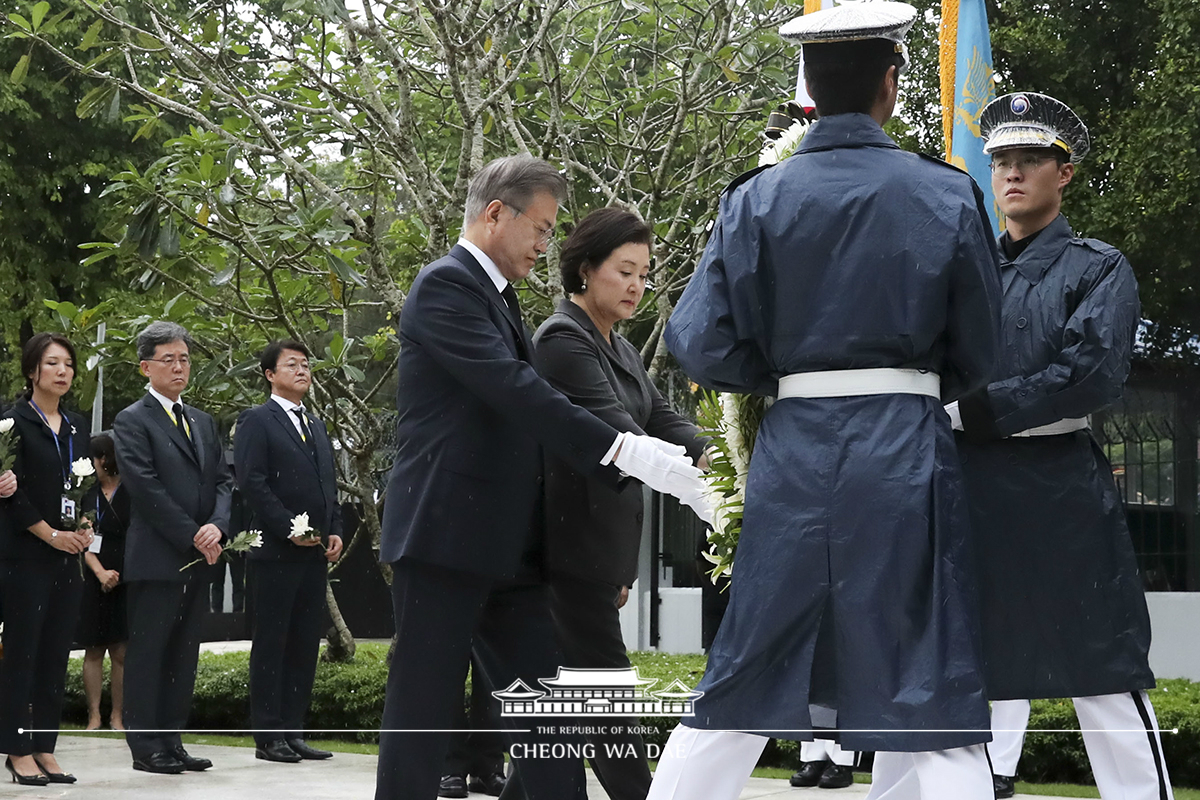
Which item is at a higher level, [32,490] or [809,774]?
[32,490]

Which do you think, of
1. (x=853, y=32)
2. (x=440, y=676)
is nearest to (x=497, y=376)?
(x=440, y=676)

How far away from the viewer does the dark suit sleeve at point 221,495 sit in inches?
273

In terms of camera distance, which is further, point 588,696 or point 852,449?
point 588,696

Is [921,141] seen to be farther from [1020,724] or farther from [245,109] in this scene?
[1020,724]

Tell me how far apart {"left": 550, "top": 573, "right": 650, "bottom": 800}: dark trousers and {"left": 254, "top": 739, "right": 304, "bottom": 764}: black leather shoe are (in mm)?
2925

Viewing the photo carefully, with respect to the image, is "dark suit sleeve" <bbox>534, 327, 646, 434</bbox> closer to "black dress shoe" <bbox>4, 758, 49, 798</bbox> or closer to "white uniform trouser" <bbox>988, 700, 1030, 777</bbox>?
"white uniform trouser" <bbox>988, 700, 1030, 777</bbox>

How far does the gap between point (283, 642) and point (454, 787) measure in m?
1.81

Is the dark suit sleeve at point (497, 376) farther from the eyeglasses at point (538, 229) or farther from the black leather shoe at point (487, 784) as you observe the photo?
the black leather shoe at point (487, 784)

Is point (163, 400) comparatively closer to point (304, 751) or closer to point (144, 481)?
point (144, 481)

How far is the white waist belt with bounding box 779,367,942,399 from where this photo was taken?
111 inches

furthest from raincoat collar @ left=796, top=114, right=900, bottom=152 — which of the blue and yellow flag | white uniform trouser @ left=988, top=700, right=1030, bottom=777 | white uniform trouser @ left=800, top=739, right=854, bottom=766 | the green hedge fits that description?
white uniform trouser @ left=800, top=739, right=854, bottom=766

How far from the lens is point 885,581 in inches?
107

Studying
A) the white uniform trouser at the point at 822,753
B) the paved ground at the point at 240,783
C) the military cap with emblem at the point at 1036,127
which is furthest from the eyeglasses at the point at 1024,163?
the paved ground at the point at 240,783

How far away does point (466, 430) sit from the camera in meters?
3.58
